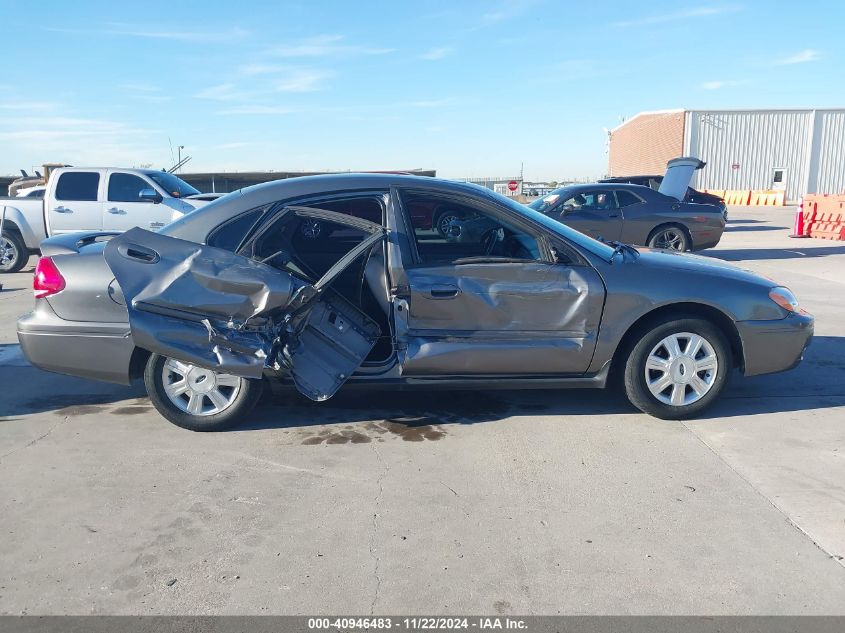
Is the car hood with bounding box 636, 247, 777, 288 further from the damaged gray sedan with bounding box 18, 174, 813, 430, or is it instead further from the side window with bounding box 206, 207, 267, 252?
the side window with bounding box 206, 207, 267, 252

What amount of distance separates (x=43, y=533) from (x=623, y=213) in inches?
458

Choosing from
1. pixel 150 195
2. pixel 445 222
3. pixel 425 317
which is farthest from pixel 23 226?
pixel 425 317

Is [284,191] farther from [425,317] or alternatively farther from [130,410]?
[130,410]

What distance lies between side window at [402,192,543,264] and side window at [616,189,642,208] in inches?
353

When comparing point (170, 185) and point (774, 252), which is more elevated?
point (170, 185)

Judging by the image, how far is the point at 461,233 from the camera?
5.14 metres

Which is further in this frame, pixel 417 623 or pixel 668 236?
pixel 668 236

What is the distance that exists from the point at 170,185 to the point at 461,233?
9158 mm

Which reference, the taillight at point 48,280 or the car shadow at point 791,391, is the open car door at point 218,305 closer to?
the taillight at point 48,280

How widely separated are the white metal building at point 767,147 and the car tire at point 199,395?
4797 cm

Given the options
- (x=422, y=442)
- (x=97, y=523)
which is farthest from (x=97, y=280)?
(x=422, y=442)

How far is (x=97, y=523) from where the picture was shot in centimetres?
356

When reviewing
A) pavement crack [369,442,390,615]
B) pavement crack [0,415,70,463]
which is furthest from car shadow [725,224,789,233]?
pavement crack [0,415,70,463]

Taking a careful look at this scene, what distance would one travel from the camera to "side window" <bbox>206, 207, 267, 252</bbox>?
15.2 ft
